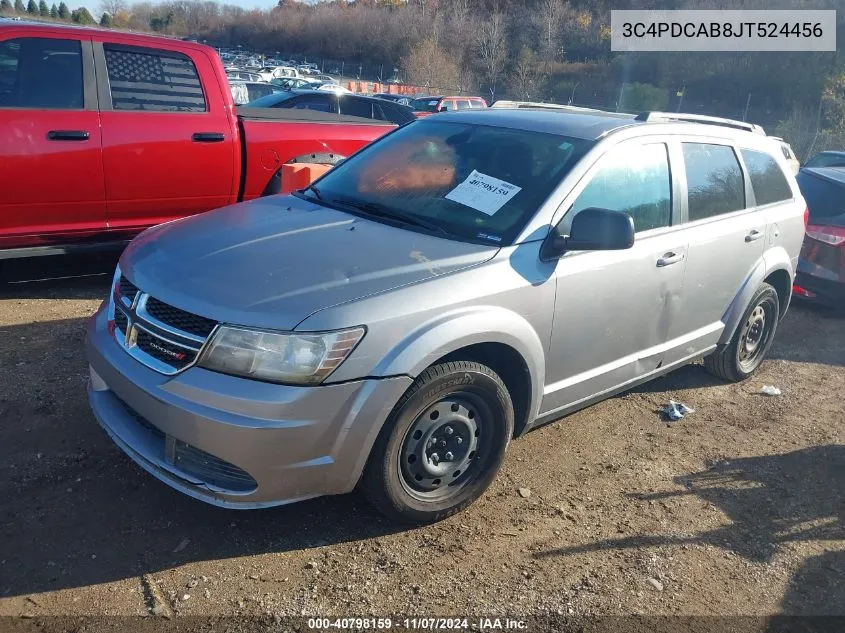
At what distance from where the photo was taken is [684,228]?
4.16 m

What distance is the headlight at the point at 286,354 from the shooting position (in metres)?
2.70

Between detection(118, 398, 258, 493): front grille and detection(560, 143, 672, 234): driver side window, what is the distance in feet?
6.08

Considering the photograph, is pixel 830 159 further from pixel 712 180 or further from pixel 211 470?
pixel 211 470

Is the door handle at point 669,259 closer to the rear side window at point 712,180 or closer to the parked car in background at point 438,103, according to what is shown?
the rear side window at point 712,180

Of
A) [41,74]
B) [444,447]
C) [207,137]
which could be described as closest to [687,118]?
[444,447]

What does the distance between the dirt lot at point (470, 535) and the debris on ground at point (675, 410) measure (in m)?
0.16

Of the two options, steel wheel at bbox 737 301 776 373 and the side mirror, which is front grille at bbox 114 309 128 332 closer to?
the side mirror

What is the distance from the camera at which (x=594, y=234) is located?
333 cm

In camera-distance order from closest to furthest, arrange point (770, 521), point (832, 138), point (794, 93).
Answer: point (770, 521)
point (832, 138)
point (794, 93)

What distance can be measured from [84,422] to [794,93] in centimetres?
4832

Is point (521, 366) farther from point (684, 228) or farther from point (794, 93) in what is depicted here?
point (794, 93)

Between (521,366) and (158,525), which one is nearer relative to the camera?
(158,525)

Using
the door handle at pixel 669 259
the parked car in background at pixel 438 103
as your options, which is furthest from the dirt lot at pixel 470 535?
the parked car in background at pixel 438 103

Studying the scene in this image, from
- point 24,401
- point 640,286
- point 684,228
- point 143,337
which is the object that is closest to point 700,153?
point 684,228
